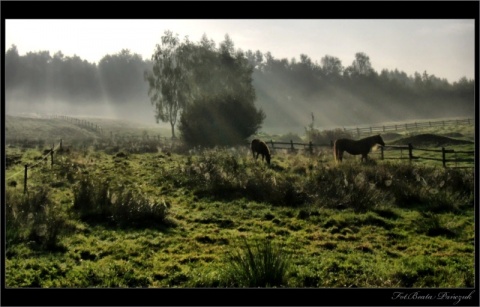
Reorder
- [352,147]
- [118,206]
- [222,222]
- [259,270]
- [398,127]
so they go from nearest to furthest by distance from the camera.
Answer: [259,270]
[222,222]
[118,206]
[352,147]
[398,127]

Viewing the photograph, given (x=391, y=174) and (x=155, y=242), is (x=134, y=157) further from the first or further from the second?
(x=391, y=174)

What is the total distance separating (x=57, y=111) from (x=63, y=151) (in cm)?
163

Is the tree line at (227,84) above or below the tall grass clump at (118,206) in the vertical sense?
above

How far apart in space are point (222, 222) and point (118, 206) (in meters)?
2.17

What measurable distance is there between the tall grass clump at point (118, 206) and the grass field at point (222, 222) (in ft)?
0.07

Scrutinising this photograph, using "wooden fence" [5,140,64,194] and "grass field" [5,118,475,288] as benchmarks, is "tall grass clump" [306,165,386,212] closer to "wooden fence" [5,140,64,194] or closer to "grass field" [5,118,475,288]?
"grass field" [5,118,475,288]

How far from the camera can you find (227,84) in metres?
9.31

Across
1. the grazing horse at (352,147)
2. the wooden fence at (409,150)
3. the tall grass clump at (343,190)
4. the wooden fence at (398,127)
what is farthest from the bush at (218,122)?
the wooden fence at (398,127)

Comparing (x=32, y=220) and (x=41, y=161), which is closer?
(x=32, y=220)

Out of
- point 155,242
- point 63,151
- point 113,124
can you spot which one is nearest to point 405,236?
point 155,242

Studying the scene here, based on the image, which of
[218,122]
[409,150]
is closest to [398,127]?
[409,150]

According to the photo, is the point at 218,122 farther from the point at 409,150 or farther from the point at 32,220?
the point at 409,150

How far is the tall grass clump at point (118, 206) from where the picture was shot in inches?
292

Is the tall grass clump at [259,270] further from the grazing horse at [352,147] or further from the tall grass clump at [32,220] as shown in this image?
the grazing horse at [352,147]
